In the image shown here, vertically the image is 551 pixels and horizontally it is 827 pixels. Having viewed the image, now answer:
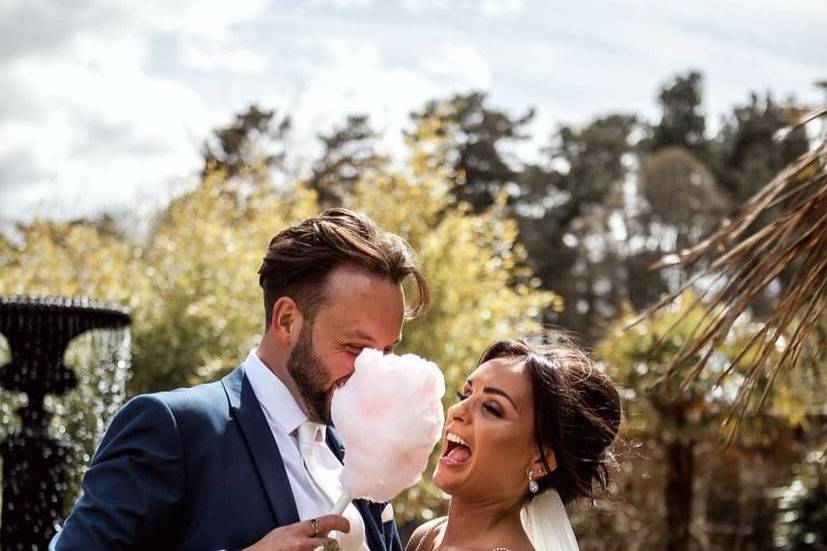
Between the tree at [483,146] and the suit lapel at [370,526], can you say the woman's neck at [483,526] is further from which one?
the tree at [483,146]

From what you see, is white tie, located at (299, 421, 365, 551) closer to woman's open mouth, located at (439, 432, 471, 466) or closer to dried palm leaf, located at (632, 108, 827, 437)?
woman's open mouth, located at (439, 432, 471, 466)

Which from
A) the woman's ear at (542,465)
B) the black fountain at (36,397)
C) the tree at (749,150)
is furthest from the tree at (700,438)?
the tree at (749,150)

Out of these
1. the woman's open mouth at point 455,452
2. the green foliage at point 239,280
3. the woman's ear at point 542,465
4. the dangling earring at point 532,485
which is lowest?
the green foliage at point 239,280

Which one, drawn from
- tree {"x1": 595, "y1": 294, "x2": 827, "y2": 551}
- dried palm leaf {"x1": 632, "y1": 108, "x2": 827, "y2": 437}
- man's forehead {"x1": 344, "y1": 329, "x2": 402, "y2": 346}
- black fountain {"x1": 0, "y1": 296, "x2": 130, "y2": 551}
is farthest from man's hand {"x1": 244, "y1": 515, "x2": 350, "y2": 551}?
tree {"x1": 595, "y1": 294, "x2": 827, "y2": 551}

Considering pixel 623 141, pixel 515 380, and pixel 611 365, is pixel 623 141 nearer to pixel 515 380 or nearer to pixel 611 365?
pixel 611 365

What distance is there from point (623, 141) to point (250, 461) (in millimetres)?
32022

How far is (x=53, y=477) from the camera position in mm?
6402

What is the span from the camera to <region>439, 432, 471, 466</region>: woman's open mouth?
328 cm

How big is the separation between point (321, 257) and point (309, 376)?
0.99ft

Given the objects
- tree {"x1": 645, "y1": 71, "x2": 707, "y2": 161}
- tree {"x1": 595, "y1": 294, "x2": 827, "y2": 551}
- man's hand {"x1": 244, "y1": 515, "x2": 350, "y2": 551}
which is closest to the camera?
man's hand {"x1": 244, "y1": 515, "x2": 350, "y2": 551}

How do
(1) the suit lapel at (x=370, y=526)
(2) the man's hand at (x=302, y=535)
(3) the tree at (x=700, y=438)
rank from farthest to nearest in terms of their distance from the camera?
(3) the tree at (x=700, y=438) < (1) the suit lapel at (x=370, y=526) < (2) the man's hand at (x=302, y=535)

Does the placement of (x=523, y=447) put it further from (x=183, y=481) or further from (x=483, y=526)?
(x=183, y=481)

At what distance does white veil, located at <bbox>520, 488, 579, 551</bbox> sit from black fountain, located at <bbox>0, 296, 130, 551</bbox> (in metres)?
3.47

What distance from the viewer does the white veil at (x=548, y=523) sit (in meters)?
3.52
